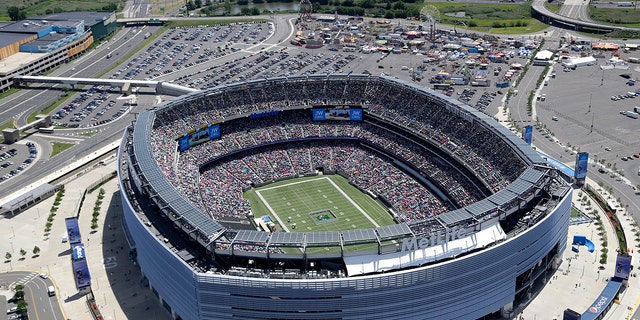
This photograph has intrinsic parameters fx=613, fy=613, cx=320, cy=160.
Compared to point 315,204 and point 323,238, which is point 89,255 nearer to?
point 315,204

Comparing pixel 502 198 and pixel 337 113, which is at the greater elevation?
pixel 502 198

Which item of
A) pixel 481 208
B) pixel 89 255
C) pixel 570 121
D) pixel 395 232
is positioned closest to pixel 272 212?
pixel 89 255

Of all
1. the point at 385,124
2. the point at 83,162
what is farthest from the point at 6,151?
the point at 385,124

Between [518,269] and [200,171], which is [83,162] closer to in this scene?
[200,171]

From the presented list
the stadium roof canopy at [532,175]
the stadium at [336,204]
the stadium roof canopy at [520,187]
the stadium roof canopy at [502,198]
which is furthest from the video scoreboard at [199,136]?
the stadium roof canopy at [532,175]

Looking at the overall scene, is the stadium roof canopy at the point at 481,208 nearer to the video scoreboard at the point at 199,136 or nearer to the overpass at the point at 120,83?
the video scoreboard at the point at 199,136

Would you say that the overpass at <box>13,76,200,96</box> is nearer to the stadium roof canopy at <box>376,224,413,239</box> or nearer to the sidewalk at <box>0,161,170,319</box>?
the sidewalk at <box>0,161,170,319</box>

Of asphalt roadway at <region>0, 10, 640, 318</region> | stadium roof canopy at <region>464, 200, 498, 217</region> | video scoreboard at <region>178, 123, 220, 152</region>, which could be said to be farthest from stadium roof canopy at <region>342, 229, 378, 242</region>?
asphalt roadway at <region>0, 10, 640, 318</region>
